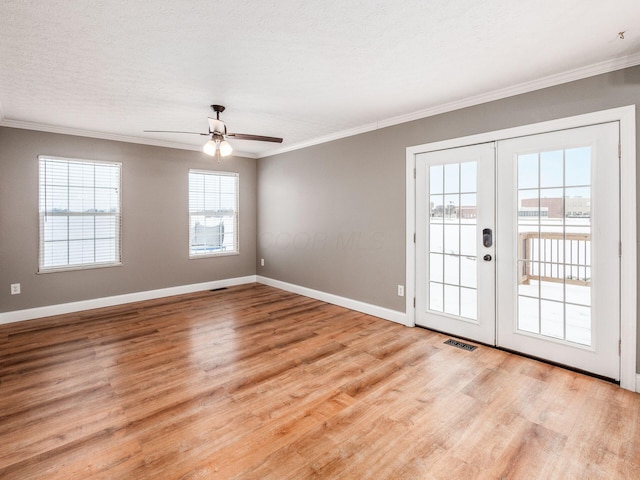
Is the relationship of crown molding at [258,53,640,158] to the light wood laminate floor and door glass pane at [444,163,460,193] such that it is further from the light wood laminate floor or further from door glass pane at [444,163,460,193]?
the light wood laminate floor

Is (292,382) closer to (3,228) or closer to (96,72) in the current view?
(96,72)

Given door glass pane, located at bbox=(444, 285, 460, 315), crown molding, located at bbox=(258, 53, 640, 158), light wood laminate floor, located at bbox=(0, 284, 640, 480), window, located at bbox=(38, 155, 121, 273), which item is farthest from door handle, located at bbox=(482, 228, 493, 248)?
window, located at bbox=(38, 155, 121, 273)

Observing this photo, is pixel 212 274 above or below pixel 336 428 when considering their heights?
above

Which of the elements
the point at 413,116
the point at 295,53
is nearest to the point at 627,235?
the point at 413,116

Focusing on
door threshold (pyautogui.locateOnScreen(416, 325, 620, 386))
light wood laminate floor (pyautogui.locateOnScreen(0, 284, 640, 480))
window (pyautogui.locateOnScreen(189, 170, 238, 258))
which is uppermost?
window (pyautogui.locateOnScreen(189, 170, 238, 258))

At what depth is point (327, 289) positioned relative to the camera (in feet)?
16.9

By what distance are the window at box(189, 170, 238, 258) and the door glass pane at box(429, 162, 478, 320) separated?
3849 millimetres

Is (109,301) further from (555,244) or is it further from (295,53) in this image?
(555,244)

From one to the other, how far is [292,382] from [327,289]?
251 centimetres

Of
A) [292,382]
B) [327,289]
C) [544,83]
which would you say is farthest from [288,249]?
[544,83]

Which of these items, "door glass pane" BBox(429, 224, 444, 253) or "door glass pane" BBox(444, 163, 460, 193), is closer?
"door glass pane" BBox(444, 163, 460, 193)

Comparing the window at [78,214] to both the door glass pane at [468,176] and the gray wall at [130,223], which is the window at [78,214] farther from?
the door glass pane at [468,176]

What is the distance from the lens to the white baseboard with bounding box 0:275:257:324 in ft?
14.0

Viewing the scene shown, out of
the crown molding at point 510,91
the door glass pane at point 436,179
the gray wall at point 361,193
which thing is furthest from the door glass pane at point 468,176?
the crown molding at point 510,91
